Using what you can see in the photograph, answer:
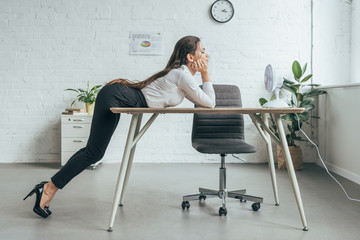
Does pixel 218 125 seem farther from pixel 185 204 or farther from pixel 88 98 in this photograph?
pixel 88 98

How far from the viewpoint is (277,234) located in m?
1.87

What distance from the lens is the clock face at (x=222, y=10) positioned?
425 cm

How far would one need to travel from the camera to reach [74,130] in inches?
153

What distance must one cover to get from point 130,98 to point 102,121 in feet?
0.70

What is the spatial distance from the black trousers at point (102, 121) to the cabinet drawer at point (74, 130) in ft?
6.03

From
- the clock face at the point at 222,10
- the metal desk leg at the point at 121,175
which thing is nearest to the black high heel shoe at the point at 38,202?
the metal desk leg at the point at 121,175

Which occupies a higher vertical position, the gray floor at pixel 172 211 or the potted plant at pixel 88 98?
the potted plant at pixel 88 98

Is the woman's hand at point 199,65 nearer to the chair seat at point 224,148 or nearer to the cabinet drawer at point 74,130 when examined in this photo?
the chair seat at point 224,148

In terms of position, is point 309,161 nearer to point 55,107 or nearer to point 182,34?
point 182,34

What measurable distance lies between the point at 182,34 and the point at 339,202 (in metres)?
2.68

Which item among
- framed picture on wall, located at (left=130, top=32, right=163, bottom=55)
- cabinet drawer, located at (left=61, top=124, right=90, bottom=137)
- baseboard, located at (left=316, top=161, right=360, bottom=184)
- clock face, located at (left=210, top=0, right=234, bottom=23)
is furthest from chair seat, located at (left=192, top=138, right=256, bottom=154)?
clock face, located at (left=210, top=0, right=234, bottom=23)

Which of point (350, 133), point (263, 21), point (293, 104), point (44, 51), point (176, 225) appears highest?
point (263, 21)

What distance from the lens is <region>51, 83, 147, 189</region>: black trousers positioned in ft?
6.54

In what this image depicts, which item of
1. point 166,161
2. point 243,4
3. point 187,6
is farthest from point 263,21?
point 166,161
